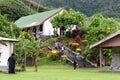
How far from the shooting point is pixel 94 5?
120m

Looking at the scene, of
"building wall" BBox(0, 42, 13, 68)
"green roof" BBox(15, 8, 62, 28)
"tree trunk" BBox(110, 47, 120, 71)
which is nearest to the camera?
"building wall" BBox(0, 42, 13, 68)

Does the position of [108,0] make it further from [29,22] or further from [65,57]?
[65,57]

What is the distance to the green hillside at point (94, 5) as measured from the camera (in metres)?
110

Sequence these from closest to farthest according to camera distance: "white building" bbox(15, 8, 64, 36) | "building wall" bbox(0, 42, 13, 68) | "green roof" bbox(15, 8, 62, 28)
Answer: "building wall" bbox(0, 42, 13, 68)
"white building" bbox(15, 8, 64, 36)
"green roof" bbox(15, 8, 62, 28)

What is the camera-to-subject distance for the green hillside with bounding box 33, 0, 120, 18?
11021 cm

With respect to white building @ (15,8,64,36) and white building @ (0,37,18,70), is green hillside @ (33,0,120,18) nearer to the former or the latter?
white building @ (15,8,64,36)

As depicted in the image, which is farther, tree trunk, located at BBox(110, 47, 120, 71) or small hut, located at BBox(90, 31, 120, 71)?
tree trunk, located at BBox(110, 47, 120, 71)

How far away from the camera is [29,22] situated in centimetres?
7250

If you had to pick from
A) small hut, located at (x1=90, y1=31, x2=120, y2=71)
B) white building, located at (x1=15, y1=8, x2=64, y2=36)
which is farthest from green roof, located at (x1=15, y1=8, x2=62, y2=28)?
small hut, located at (x1=90, y1=31, x2=120, y2=71)

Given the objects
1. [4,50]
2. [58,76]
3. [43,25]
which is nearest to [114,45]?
[4,50]

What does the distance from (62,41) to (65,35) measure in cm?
274

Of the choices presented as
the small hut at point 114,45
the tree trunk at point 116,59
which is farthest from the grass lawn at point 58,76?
the tree trunk at point 116,59

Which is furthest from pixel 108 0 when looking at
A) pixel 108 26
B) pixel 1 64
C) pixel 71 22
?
pixel 1 64

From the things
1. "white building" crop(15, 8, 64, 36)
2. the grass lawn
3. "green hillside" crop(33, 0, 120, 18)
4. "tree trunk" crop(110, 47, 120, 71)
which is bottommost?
the grass lawn
